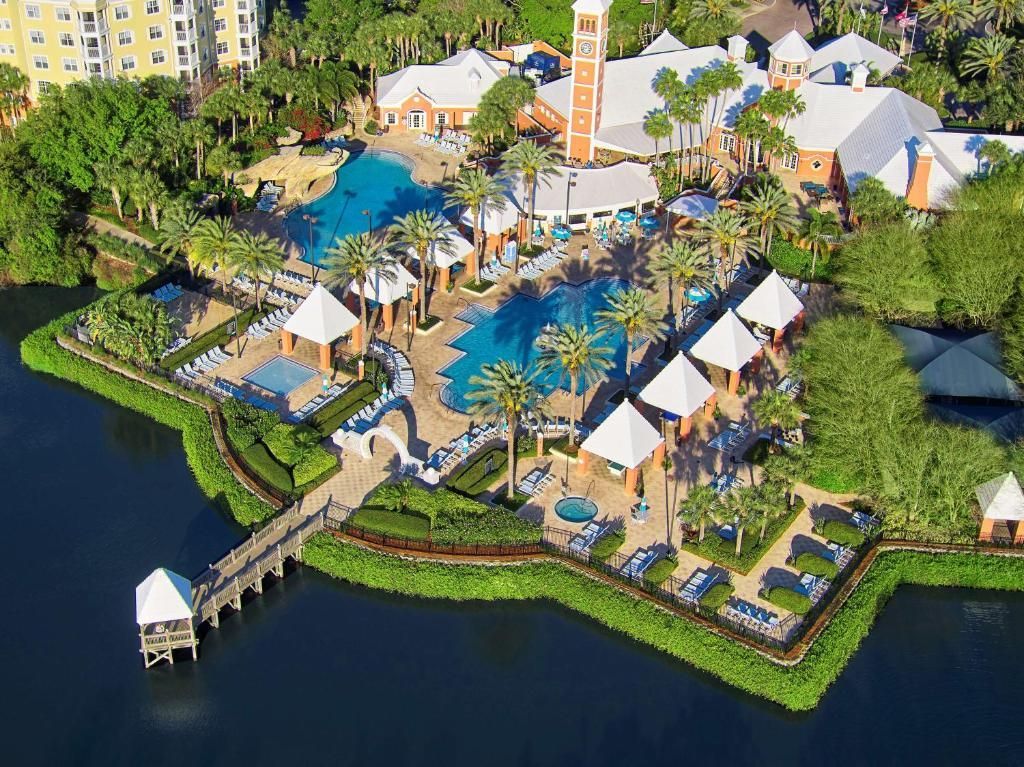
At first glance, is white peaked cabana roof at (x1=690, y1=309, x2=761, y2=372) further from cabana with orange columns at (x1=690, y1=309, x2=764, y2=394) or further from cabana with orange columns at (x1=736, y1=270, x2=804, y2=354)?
cabana with orange columns at (x1=736, y1=270, x2=804, y2=354)

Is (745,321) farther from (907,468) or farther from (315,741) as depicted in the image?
(315,741)

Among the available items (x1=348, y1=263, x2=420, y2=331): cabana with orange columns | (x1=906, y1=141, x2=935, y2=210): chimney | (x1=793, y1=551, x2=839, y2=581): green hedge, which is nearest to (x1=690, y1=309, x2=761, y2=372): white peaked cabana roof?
(x1=793, y1=551, x2=839, y2=581): green hedge

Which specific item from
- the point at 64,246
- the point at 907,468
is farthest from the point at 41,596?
the point at 907,468

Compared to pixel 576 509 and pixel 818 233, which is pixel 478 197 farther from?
pixel 576 509

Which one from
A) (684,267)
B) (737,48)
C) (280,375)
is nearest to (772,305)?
(684,267)

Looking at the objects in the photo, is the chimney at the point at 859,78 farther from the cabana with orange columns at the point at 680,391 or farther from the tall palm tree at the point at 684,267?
the cabana with orange columns at the point at 680,391

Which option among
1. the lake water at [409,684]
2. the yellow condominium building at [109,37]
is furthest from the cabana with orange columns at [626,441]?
the yellow condominium building at [109,37]
